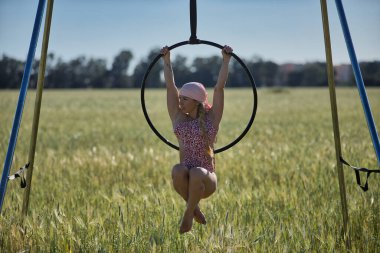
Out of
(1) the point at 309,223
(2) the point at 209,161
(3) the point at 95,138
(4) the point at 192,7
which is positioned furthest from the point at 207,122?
(3) the point at 95,138

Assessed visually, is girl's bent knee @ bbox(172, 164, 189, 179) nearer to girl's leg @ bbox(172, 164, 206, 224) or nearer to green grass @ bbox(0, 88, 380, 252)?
girl's leg @ bbox(172, 164, 206, 224)

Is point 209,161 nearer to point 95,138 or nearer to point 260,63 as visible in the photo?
point 95,138

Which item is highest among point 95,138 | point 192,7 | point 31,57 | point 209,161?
point 192,7

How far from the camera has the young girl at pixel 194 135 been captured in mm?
3139

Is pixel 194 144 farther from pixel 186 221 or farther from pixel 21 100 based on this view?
pixel 21 100

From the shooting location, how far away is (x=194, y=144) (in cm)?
333

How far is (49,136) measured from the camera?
12031 millimetres

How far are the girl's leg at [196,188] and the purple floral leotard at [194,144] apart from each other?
0.14 meters

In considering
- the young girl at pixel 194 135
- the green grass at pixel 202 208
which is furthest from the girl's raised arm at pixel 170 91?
the green grass at pixel 202 208

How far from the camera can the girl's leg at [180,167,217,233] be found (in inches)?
122

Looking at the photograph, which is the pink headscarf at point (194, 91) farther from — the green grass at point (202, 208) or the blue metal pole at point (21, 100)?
the blue metal pole at point (21, 100)

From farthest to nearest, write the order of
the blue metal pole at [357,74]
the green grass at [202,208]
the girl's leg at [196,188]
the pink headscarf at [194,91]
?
the green grass at [202,208] < the blue metal pole at [357,74] < the pink headscarf at [194,91] < the girl's leg at [196,188]

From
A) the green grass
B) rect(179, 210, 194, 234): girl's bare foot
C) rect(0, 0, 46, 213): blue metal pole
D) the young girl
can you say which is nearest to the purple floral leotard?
the young girl

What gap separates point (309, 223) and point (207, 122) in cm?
138
